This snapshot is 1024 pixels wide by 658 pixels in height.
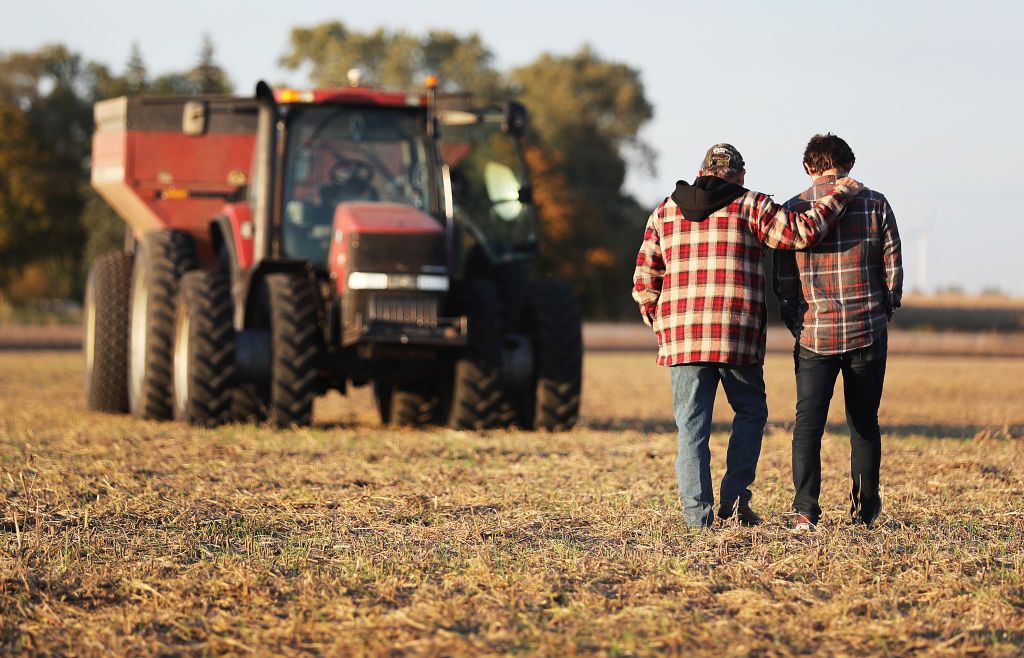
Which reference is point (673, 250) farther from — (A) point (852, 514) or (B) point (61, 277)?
(B) point (61, 277)

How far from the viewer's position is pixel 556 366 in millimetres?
13250

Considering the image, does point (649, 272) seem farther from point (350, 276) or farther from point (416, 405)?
point (416, 405)

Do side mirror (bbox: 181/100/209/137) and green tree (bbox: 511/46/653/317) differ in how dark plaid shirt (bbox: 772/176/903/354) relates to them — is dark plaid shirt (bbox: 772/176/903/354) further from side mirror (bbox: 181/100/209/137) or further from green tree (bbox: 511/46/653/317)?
green tree (bbox: 511/46/653/317)

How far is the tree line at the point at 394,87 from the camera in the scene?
54750 mm

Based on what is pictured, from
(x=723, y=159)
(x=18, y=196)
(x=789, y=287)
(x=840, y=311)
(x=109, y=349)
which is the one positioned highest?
(x=18, y=196)

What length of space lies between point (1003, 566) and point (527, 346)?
7.34 m

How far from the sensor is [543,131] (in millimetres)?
64375

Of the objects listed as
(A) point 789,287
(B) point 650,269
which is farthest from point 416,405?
(A) point 789,287

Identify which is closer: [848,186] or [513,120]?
[848,186]

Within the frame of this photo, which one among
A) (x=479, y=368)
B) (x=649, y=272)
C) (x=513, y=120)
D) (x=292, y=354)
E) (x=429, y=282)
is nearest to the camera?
(x=649, y=272)

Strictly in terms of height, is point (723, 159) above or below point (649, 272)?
above

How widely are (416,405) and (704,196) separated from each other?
7.82 metres

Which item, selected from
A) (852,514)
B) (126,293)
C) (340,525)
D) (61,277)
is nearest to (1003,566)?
(852,514)

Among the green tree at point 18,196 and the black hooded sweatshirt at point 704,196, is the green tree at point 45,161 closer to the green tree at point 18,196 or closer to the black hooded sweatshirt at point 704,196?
the green tree at point 18,196
